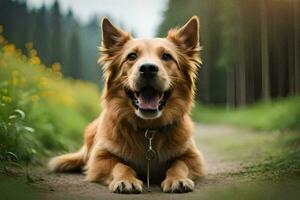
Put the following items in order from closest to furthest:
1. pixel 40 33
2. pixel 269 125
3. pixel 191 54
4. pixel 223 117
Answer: pixel 191 54 < pixel 40 33 < pixel 269 125 < pixel 223 117

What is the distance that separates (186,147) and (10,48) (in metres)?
3.49

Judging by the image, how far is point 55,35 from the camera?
1124 centimetres

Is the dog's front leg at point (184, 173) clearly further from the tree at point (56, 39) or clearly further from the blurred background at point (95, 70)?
the tree at point (56, 39)

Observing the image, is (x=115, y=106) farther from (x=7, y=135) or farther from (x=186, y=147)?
(x=7, y=135)

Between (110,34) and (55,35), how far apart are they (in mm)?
6287

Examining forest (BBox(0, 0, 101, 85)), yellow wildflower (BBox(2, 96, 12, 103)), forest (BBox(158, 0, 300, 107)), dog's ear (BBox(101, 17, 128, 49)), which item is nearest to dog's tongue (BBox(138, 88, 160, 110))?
dog's ear (BBox(101, 17, 128, 49))

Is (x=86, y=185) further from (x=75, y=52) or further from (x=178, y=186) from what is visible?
(x=75, y=52)

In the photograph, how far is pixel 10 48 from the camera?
729 cm

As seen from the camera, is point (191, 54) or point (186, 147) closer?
point (186, 147)

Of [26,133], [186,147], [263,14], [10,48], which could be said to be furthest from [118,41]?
[263,14]

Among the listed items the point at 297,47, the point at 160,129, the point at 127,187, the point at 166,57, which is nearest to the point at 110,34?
the point at 166,57

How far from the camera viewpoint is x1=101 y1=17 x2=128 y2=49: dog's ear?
204 inches

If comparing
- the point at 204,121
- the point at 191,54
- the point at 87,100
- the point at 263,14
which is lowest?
the point at 204,121

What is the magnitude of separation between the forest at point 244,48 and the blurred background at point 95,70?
3 centimetres
